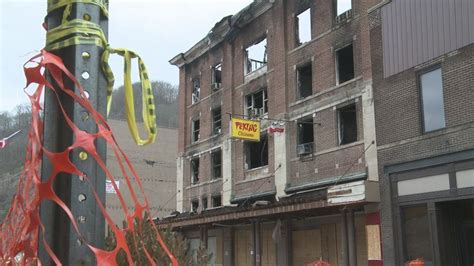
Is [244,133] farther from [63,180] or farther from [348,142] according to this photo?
[63,180]

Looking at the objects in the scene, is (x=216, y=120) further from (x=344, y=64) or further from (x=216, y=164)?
(x=344, y=64)

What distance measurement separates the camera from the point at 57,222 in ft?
6.04

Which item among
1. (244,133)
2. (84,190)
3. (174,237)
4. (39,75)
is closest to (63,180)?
(84,190)

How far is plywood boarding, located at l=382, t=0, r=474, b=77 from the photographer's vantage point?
18.2 metres

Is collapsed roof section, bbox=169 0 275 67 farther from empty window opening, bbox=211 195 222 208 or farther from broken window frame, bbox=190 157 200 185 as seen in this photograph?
empty window opening, bbox=211 195 222 208

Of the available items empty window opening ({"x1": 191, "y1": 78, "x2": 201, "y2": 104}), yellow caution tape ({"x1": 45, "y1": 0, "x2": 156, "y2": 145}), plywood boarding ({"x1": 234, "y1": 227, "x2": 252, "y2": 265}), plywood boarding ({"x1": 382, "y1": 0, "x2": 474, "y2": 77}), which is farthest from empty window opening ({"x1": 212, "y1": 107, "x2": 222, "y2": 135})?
yellow caution tape ({"x1": 45, "y1": 0, "x2": 156, "y2": 145})

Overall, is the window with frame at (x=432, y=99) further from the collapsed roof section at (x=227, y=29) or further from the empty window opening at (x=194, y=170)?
the empty window opening at (x=194, y=170)

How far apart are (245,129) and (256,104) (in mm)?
5017

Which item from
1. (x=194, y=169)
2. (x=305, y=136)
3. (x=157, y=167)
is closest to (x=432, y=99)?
(x=305, y=136)

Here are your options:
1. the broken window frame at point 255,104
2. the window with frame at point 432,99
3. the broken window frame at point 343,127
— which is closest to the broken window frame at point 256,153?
the broken window frame at point 255,104

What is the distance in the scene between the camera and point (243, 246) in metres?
30.8

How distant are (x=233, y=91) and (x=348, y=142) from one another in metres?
10.2

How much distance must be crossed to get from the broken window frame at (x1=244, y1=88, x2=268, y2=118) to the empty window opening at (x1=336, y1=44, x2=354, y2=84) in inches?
223

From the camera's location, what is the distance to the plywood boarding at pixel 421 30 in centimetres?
1822
